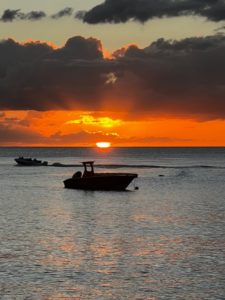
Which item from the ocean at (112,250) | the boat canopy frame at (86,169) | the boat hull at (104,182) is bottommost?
the ocean at (112,250)

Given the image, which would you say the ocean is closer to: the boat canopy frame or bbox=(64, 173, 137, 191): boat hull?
the boat canopy frame

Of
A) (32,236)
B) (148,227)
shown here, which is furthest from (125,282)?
(148,227)

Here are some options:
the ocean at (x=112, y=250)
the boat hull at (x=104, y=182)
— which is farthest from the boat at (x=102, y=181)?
the ocean at (x=112, y=250)

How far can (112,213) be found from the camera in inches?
2253

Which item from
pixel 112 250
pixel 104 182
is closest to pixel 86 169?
pixel 104 182

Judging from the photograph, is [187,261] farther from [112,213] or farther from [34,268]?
[112,213]

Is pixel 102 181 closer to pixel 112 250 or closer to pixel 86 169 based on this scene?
pixel 86 169

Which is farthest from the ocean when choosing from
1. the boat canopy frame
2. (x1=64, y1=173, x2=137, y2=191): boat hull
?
(x1=64, y1=173, x2=137, y2=191): boat hull

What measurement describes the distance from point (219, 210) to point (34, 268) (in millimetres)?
33525

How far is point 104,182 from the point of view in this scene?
79125 mm

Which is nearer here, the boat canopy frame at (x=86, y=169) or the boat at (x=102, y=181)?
the boat canopy frame at (x=86, y=169)

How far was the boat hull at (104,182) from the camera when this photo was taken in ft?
259

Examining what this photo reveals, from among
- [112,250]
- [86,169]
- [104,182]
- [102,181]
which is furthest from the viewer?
[86,169]

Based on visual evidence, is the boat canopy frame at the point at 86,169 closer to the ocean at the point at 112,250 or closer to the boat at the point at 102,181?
the boat at the point at 102,181
